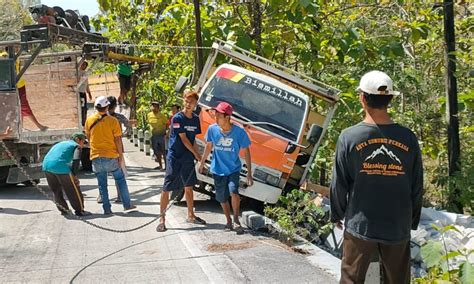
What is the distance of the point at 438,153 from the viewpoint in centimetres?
1151

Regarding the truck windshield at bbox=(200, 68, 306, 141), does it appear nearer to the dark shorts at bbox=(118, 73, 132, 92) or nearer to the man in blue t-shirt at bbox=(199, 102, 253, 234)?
the man in blue t-shirt at bbox=(199, 102, 253, 234)

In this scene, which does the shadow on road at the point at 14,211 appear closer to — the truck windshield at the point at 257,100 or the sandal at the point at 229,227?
the truck windshield at the point at 257,100

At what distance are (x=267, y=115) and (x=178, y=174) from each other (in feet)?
6.32

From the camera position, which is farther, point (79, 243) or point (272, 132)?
point (272, 132)

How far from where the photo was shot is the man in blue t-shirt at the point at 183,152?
810 cm

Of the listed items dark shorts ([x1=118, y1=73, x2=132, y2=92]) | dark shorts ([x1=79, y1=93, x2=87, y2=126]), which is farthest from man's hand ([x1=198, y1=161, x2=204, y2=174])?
dark shorts ([x1=118, y1=73, x2=132, y2=92])

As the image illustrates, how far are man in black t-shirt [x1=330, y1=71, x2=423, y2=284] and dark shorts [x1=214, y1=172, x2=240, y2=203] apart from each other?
3.72 metres

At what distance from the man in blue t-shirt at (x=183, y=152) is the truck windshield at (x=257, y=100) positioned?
121 centimetres

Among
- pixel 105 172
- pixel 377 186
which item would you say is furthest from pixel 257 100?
pixel 377 186

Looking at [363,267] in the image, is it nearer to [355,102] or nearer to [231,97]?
[231,97]

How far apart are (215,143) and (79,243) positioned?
2144 mm

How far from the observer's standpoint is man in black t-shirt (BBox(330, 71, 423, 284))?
3967mm

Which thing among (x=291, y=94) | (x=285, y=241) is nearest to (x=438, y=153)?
(x=291, y=94)

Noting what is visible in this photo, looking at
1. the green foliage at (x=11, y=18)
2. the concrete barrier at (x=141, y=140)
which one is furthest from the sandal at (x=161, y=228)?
the green foliage at (x=11, y=18)
